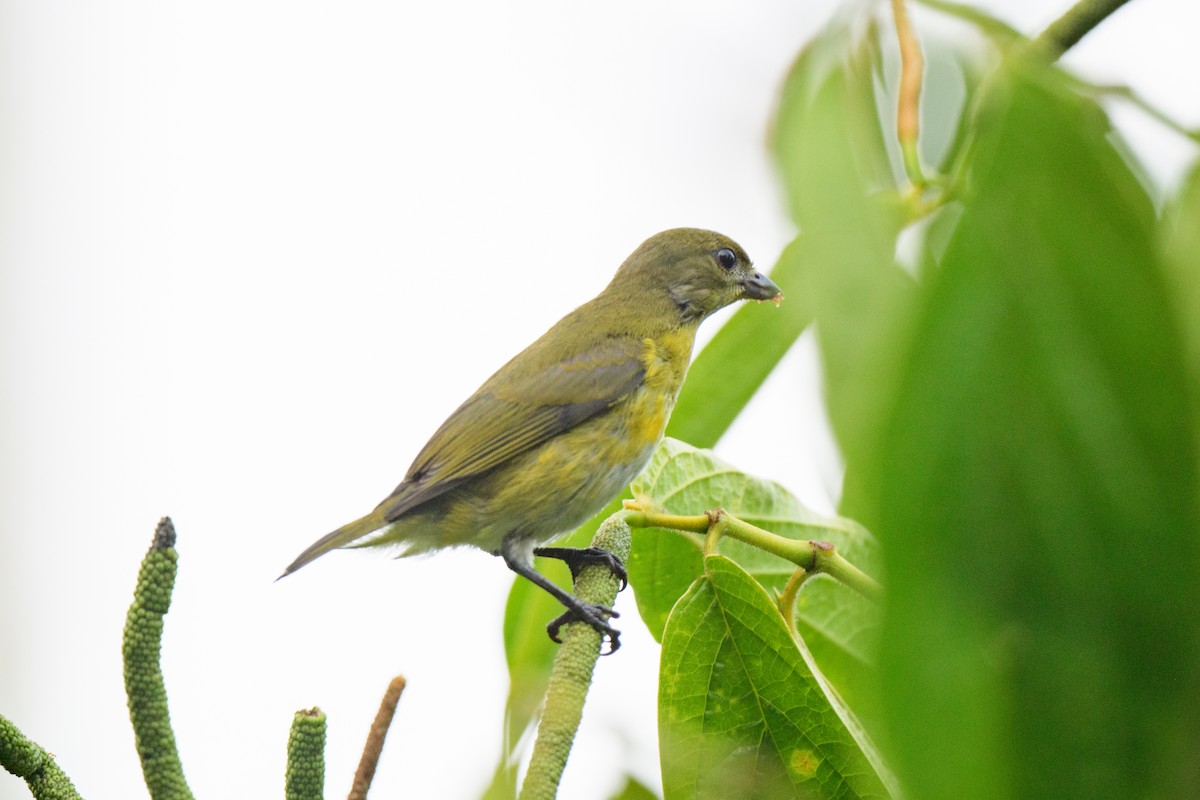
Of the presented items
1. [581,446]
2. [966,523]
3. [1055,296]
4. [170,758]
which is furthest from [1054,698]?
[581,446]

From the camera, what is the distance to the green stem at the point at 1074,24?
68.4 inches

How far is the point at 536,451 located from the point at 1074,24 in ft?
7.74

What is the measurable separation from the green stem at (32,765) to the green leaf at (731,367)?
1.43 m

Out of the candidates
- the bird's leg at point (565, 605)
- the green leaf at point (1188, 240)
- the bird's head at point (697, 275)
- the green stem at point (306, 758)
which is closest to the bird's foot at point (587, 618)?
the bird's leg at point (565, 605)

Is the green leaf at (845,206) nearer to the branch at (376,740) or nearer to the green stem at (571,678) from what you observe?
the green stem at (571,678)

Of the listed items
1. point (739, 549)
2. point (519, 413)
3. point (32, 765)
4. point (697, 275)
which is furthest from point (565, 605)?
point (697, 275)

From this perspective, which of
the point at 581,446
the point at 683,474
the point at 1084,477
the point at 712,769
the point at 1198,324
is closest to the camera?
the point at 1084,477

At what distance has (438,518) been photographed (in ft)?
12.8

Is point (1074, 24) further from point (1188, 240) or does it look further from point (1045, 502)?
point (1045, 502)

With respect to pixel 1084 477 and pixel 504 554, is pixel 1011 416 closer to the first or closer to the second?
pixel 1084 477

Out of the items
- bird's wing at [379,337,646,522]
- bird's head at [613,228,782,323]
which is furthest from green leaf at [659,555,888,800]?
bird's head at [613,228,782,323]

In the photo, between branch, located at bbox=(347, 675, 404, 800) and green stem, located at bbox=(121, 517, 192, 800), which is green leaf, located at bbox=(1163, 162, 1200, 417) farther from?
green stem, located at bbox=(121, 517, 192, 800)

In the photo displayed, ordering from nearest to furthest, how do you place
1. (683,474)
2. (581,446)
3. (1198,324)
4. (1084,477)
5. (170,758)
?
(1084,477)
(1198,324)
(170,758)
(683,474)
(581,446)

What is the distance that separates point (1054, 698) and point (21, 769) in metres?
1.02
